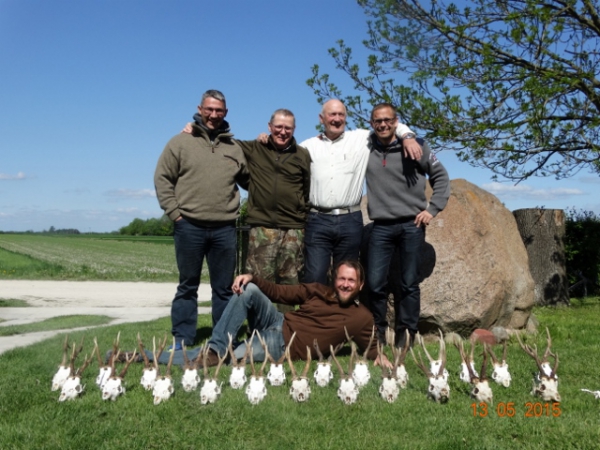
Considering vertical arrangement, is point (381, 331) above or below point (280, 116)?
below

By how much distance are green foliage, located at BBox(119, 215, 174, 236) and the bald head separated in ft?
330

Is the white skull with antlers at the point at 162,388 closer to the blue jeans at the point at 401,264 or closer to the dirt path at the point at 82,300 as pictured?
the blue jeans at the point at 401,264

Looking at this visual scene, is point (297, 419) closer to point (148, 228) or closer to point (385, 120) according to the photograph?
point (385, 120)

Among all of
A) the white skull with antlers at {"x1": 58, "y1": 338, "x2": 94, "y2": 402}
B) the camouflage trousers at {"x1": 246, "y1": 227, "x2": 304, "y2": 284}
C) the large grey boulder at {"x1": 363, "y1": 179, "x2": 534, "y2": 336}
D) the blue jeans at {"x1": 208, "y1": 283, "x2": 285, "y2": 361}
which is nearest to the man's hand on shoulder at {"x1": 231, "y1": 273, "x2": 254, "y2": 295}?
the blue jeans at {"x1": 208, "y1": 283, "x2": 285, "y2": 361}

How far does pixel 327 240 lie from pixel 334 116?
1308 mm

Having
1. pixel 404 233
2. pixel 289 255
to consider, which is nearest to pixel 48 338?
pixel 289 255

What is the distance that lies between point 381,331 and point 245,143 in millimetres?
2621

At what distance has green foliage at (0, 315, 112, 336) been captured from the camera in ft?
30.5

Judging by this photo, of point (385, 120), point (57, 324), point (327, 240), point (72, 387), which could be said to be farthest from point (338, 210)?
point (57, 324)

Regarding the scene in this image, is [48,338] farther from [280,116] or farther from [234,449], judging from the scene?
[234,449]

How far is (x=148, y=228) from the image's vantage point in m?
117

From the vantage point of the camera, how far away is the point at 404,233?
641 cm

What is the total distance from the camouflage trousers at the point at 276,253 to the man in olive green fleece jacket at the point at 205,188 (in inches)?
13.6

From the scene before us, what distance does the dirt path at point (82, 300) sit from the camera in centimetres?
1080
